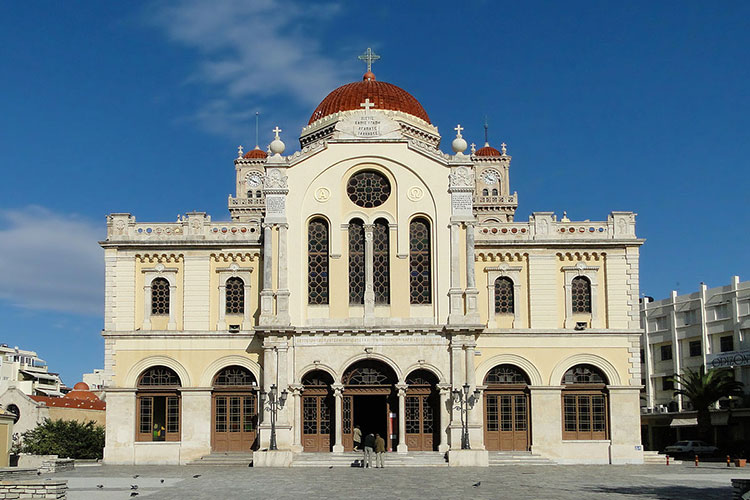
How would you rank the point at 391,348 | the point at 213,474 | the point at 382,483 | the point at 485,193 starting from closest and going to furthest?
the point at 382,483, the point at 213,474, the point at 391,348, the point at 485,193

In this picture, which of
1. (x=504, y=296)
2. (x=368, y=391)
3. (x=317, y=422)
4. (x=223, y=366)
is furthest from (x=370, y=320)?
(x=223, y=366)

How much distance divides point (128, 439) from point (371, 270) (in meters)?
12.5

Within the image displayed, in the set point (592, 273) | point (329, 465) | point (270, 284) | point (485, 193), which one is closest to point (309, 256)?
point (270, 284)

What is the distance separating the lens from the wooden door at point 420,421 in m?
37.9

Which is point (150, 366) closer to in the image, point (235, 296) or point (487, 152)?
point (235, 296)

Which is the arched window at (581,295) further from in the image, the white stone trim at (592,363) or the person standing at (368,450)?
the person standing at (368,450)

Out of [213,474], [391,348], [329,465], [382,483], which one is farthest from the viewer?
[391,348]

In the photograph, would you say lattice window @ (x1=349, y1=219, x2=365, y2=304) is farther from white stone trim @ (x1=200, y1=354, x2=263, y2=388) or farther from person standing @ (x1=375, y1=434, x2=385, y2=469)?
person standing @ (x1=375, y1=434, x2=385, y2=469)

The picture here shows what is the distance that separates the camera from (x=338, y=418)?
37625 mm

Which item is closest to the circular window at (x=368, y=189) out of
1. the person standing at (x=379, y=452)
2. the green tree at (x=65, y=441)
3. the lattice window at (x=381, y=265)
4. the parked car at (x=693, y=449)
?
the lattice window at (x=381, y=265)

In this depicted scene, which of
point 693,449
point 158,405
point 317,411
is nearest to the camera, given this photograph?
point 317,411

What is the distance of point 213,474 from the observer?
32.6 m

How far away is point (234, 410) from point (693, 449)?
2649 centimetres

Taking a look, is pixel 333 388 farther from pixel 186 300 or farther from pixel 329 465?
pixel 186 300
